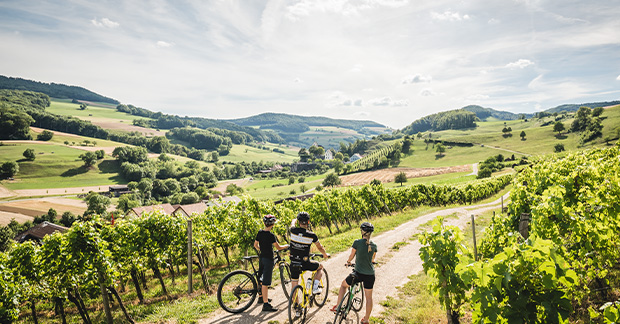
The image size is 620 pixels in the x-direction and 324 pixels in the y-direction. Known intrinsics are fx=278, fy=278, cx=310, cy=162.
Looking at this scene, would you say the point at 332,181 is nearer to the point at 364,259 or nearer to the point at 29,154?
the point at 364,259

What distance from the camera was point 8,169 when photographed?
98.2m

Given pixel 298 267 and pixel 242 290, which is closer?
pixel 298 267

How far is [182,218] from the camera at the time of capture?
12.0 m

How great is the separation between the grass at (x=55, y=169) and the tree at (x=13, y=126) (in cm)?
1437

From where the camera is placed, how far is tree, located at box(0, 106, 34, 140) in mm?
127625

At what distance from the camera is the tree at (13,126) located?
128 meters

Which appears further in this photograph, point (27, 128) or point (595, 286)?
point (27, 128)

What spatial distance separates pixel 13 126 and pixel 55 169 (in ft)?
156

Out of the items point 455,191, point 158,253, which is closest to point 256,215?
point 158,253

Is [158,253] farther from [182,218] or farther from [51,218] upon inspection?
[51,218]

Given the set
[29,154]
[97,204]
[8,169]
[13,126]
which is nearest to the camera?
[97,204]

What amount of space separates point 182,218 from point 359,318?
27.9 feet

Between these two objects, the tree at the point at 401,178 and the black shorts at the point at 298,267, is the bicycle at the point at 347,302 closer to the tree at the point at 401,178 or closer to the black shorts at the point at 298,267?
the black shorts at the point at 298,267

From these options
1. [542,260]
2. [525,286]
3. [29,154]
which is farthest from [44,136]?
[542,260]
